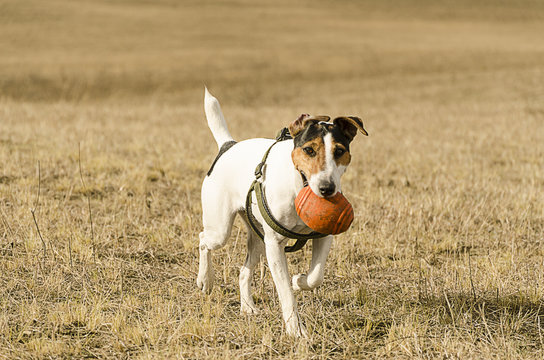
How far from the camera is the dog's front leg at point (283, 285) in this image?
4070 millimetres

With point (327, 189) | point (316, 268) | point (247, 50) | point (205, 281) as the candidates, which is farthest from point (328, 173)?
point (247, 50)

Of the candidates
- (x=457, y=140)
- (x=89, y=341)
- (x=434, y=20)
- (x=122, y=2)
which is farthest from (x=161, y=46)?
(x=89, y=341)

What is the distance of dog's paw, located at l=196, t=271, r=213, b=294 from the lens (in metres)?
5.02

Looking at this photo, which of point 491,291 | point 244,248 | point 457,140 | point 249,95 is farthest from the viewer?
point 249,95

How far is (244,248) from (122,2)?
175 feet

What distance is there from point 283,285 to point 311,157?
986 millimetres

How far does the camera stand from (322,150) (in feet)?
12.1

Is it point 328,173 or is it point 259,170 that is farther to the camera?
point 259,170

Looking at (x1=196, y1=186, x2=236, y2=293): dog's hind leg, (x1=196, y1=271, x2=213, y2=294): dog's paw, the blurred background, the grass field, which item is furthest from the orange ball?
the blurred background

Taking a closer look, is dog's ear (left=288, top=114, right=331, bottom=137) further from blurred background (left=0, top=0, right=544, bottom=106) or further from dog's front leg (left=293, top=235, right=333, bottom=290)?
blurred background (left=0, top=0, right=544, bottom=106)

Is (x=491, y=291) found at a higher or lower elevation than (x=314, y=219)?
lower

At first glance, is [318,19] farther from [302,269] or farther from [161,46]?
[302,269]

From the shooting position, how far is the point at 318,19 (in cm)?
5394

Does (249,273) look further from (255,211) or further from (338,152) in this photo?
(338,152)
